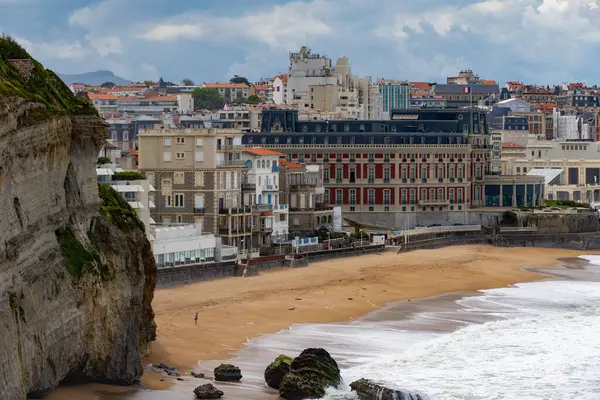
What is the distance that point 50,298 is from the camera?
3462 cm

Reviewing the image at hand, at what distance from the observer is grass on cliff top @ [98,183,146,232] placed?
41.9 metres

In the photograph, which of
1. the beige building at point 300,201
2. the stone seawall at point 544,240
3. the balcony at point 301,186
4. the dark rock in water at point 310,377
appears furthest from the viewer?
the stone seawall at point 544,240

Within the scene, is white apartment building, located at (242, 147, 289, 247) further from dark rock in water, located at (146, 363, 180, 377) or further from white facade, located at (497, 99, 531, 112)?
white facade, located at (497, 99, 531, 112)

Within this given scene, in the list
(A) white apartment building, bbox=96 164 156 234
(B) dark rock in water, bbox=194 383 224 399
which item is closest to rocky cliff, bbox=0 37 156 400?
(B) dark rock in water, bbox=194 383 224 399

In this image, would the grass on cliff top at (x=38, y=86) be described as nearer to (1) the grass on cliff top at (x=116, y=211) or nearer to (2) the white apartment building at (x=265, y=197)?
(1) the grass on cliff top at (x=116, y=211)

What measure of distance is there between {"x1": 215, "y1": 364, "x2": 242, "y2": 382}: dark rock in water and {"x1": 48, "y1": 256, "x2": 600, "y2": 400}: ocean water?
50cm

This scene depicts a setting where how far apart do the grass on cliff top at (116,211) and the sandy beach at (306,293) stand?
4220mm

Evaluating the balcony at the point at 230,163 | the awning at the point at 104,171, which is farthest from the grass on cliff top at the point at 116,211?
the balcony at the point at 230,163

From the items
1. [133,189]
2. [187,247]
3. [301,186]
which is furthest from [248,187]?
[133,189]

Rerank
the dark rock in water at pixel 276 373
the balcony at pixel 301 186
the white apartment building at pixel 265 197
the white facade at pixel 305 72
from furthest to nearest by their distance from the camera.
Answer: the white facade at pixel 305 72
the balcony at pixel 301 186
the white apartment building at pixel 265 197
the dark rock in water at pixel 276 373

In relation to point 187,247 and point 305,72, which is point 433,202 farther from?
→ point 305,72

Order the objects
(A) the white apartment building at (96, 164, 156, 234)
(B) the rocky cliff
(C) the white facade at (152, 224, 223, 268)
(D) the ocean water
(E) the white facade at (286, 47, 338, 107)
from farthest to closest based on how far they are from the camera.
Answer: (E) the white facade at (286, 47, 338, 107) → (C) the white facade at (152, 224, 223, 268) → (A) the white apartment building at (96, 164, 156, 234) → (D) the ocean water → (B) the rocky cliff

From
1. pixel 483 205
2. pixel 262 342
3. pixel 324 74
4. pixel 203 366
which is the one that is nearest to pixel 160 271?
pixel 262 342

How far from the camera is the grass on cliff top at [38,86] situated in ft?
114
